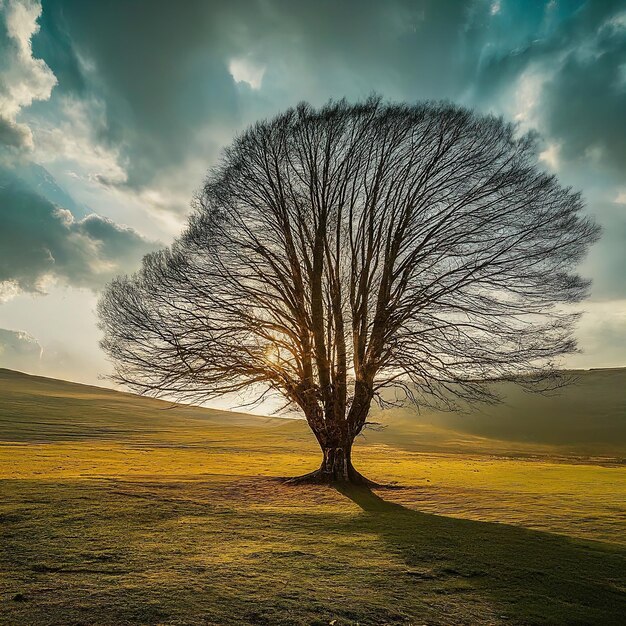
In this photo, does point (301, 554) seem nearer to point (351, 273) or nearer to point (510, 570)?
point (510, 570)

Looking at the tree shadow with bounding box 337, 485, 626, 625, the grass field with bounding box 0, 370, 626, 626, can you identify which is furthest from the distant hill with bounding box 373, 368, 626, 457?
the tree shadow with bounding box 337, 485, 626, 625

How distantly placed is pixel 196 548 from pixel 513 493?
15.4m

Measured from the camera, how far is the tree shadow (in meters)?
6.63

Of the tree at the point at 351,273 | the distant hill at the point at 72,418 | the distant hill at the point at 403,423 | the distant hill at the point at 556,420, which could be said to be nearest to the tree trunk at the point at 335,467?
the tree at the point at 351,273

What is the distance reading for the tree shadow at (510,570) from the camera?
663 cm

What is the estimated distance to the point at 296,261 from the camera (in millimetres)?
18156

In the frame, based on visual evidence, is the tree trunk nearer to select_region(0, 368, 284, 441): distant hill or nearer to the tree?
the tree

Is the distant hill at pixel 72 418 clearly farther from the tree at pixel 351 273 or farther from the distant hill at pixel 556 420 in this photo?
the distant hill at pixel 556 420

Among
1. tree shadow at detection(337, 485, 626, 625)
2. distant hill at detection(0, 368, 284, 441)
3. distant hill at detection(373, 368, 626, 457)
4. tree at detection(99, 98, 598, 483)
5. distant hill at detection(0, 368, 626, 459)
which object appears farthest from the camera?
distant hill at detection(373, 368, 626, 457)

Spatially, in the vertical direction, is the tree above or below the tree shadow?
above

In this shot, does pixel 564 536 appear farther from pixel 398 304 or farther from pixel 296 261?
pixel 296 261

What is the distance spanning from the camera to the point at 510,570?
8281 millimetres

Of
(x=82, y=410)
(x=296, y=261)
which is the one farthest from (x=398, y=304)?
(x=82, y=410)

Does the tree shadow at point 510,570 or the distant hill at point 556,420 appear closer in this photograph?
the tree shadow at point 510,570
